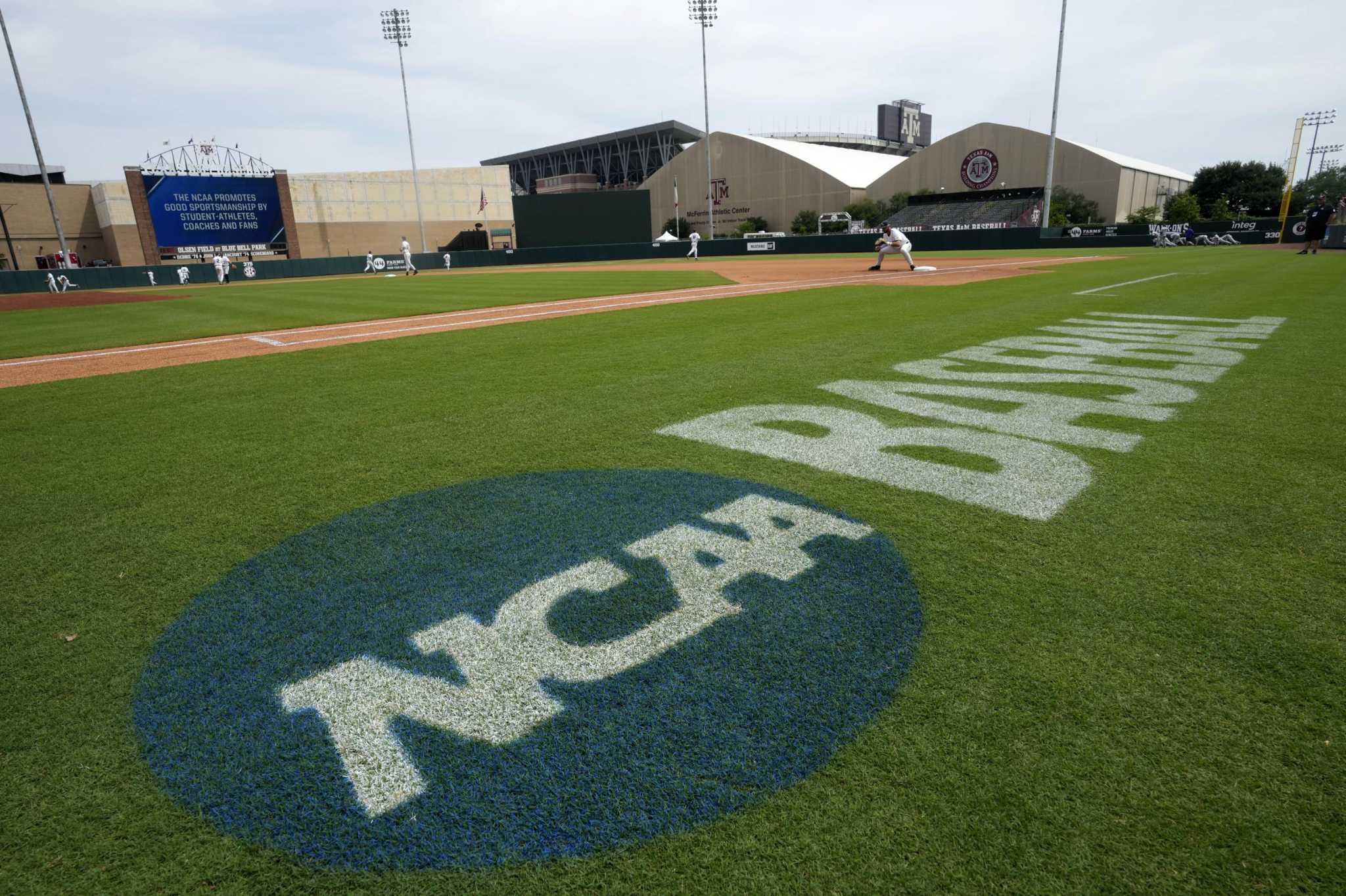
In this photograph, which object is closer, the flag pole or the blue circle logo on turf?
the blue circle logo on turf

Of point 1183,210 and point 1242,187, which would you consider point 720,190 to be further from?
point 1242,187

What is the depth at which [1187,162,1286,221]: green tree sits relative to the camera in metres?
63.6

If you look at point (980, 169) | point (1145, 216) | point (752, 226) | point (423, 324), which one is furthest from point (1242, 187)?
point (423, 324)

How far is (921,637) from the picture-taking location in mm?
2393

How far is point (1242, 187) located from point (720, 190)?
1878 inches

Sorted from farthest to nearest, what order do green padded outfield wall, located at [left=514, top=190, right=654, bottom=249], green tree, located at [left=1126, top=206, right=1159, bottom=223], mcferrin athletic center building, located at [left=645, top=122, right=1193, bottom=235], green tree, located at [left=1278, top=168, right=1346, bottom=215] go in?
green tree, located at [left=1278, top=168, right=1346, bottom=215]
green padded outfield wall, located at [left=514, top=190, right=654, bottom=249]
mcferrin athletic center building, located at [left=645, top=122, right=1193, bottom=235]
green tree, located at [left=1126, top=206, right=1159, bottom=223]

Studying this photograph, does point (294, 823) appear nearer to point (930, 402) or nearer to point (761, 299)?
point (930, 402)

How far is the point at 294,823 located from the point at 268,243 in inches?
2469

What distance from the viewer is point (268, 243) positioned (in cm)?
5456

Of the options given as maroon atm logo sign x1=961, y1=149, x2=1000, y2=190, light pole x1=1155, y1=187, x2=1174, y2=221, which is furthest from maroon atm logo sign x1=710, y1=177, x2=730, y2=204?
light pole x1=1155, y1=187, x2=1174, y2=221

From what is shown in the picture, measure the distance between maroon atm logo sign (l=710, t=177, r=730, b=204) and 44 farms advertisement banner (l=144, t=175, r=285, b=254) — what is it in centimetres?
4302

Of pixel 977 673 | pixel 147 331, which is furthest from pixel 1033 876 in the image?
pixel 147 331

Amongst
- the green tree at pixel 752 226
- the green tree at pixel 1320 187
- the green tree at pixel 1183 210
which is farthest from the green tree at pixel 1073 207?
the green tree at pixel 1320 187

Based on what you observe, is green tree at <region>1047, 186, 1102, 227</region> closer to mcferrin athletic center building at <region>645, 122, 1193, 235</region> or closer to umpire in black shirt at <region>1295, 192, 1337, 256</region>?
mcferrin athletic center building at <region>645, 122, 1193, 235</region>
